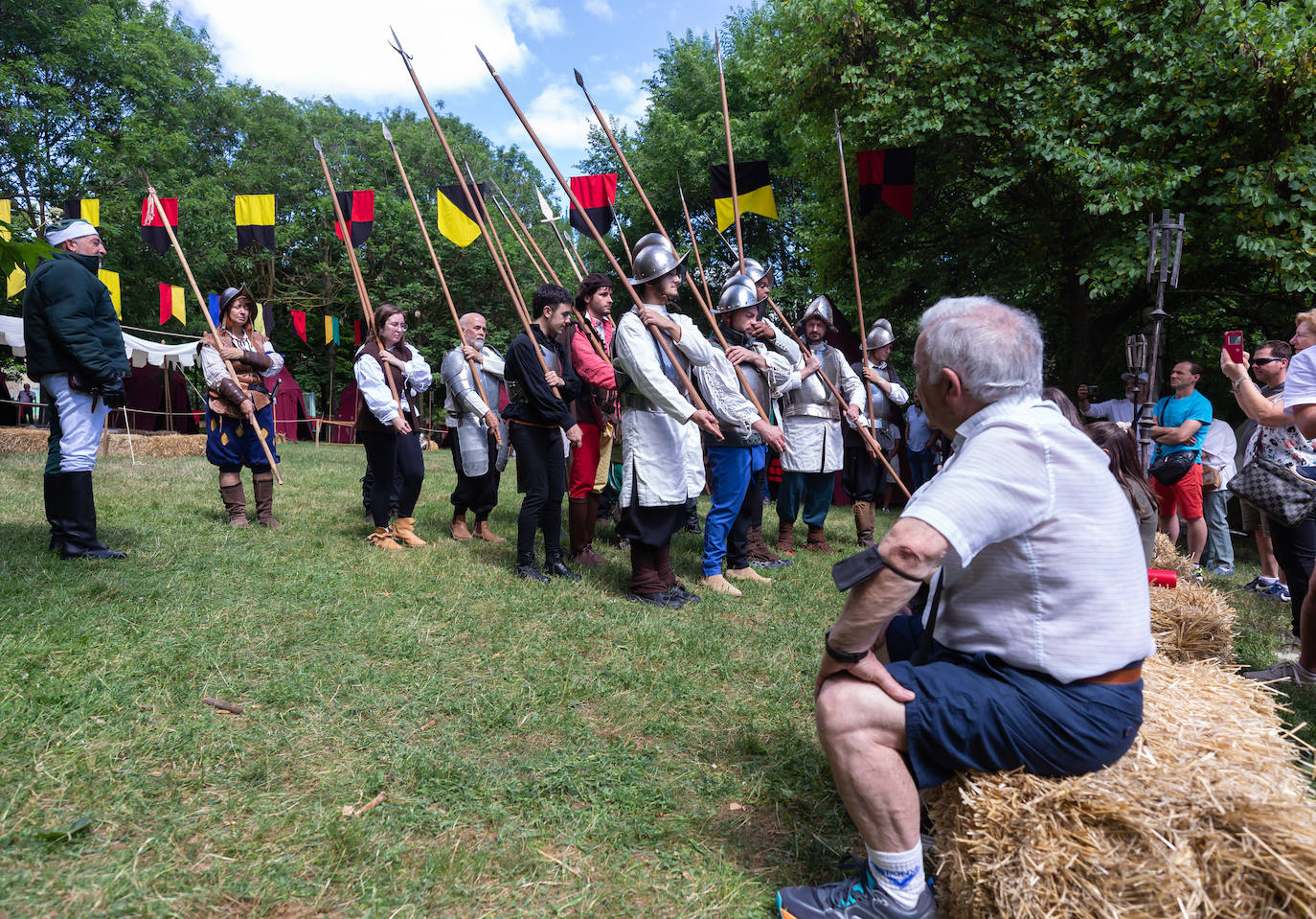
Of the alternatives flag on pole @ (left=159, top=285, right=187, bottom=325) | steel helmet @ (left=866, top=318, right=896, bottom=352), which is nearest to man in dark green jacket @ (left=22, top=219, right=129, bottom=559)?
steel helmet @ (left=866, top=318, right=896, bottom=352)

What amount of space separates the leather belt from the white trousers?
16.5 ft

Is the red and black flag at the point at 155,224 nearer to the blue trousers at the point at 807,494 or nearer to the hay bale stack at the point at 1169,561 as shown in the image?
the blue trousers at the point at 807,494

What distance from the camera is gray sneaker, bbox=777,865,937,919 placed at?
192 centimetres

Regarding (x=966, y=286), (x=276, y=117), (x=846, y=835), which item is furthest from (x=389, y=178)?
(x=846, y=835)

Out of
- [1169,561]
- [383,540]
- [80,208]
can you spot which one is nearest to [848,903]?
[1169,561]

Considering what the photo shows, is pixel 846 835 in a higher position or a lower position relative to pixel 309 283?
lower

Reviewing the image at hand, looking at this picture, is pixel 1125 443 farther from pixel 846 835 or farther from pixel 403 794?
pixel 403 794

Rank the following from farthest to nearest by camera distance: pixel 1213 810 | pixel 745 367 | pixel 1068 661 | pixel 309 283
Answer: pixel 309 283 → pixel 745 367 → pixel 1068 661 → pixel 1213 810

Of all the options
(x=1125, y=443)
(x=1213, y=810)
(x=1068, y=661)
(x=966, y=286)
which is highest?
(x=966, y=286)

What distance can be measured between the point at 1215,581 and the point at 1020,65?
23.2 feet

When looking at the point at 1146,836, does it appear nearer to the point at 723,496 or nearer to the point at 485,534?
the point at 723,496

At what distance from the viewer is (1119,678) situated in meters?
1.88

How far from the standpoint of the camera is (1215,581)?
6.43 metres

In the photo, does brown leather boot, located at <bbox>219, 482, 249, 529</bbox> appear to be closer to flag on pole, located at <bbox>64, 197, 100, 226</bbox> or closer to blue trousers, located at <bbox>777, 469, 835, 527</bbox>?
blue trousers, located at <bbox>777, 469, 835, 527</bbox>
